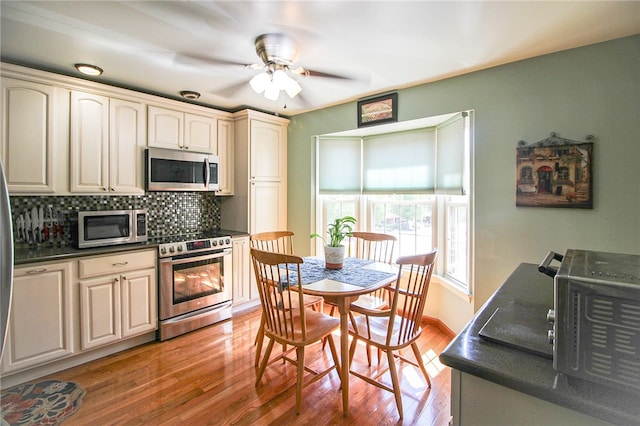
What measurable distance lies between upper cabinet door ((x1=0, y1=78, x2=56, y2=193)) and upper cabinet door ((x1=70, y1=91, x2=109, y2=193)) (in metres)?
0.15

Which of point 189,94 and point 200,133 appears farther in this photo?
point 200,133

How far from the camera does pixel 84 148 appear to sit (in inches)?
104

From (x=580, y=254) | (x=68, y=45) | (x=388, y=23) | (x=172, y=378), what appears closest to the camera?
(x=580, y=254)

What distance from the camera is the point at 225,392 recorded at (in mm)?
2133

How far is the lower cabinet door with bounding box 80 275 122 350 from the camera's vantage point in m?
2.45

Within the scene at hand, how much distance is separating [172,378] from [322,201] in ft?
7.88

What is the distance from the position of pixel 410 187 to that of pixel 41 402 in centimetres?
343

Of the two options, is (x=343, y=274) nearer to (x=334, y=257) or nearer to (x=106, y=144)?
(x=334, y=257)

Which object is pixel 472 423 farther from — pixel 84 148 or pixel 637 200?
pixel 84 148

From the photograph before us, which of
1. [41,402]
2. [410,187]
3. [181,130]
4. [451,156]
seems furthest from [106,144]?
[451,156]

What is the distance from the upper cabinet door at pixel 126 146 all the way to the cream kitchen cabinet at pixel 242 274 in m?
1.12

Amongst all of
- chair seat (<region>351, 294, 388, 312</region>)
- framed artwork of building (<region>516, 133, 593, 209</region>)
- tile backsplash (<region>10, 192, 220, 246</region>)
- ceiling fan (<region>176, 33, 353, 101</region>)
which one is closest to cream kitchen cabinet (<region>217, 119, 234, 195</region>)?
tile backsplash (<region>10, 192, 220, 246</region>)

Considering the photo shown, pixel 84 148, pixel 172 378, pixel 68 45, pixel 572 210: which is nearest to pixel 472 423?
pixel 572 210

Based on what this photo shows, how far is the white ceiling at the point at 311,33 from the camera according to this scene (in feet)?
5.56
